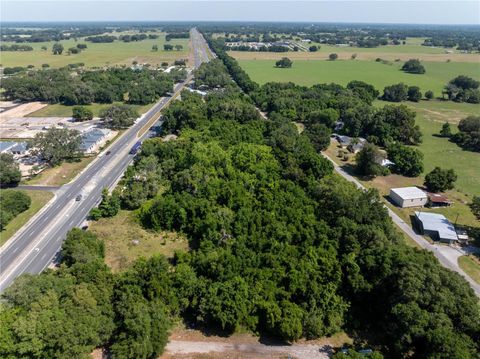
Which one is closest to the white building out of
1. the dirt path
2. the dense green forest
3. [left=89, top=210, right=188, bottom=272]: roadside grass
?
the dense green forest

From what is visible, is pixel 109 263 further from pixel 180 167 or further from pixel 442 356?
pixel 442 356

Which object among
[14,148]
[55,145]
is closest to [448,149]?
[55,145]

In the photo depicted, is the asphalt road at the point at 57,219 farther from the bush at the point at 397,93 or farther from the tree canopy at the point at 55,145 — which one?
the bush at the point at 397,93

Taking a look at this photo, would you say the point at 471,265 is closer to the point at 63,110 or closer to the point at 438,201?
the point at 438,201

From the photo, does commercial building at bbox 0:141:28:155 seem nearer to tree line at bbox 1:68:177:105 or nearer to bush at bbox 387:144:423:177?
tree line at bbox 1:68:177:105

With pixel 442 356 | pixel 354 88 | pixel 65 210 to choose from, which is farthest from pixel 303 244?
pixel 354 88
